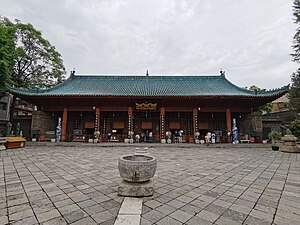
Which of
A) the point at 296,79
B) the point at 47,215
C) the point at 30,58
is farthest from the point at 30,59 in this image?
the point at 296,79

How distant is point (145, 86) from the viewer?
58.4 ft

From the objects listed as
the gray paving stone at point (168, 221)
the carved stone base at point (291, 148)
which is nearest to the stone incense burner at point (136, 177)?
the gray paving stone at point (168, 221)

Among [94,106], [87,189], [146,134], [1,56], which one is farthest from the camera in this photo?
[146,134]

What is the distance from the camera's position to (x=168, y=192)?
10.7ft

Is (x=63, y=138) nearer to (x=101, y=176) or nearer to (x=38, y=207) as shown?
(x=101, y=176)

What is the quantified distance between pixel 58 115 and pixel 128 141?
9173 millimetres

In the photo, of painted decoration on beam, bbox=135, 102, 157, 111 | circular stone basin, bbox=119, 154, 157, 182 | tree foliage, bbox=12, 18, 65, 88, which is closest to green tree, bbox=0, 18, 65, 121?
tree foliage, bbox=12, 18, 65, 88

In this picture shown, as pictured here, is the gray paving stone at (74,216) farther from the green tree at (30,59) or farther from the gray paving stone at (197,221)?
the green tree at (30,59)

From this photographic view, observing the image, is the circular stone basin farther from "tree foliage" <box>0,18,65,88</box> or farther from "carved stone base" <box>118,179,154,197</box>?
"tree foliage" <box>0,18,65,88</box>

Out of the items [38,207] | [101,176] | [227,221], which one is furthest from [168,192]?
[38,207]

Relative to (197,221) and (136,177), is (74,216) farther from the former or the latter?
(197,221)

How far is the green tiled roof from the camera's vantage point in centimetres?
1585

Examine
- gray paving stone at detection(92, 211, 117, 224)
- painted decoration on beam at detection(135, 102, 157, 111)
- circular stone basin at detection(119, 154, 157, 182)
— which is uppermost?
painted decoration on beam at detection(135, 102, 157, 111)

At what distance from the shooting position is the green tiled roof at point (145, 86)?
52.0ft
